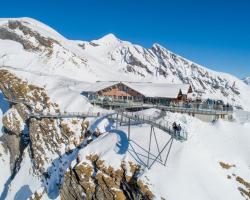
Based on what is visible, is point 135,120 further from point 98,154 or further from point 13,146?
point 13,146

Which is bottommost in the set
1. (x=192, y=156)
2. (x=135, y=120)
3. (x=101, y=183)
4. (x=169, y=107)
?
(x=101, y=183)

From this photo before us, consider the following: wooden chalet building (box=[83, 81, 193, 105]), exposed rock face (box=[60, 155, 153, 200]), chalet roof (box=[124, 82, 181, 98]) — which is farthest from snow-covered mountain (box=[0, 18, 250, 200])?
chalet roof (box=[124, 82, 181, 98])

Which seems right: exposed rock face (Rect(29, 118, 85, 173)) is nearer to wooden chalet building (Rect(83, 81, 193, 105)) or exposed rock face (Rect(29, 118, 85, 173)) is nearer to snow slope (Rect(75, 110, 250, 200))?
snow slope (Rect(75, 110, 250, 200))

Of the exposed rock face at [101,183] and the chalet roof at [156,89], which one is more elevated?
the chalet roof at [156,89]

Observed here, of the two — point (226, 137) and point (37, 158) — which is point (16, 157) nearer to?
point (37, 158)

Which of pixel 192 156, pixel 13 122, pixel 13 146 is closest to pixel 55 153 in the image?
pixel 13 146

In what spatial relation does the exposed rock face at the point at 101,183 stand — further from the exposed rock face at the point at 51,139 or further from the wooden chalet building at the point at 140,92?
the wooden chalet building at the point at 140,92

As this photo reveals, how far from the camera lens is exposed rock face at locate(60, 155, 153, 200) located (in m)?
46.8

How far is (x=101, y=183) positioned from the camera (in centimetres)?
4956

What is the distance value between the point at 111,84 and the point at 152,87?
10.4 m

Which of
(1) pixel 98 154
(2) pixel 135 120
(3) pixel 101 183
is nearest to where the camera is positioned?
(3) pixel 101 183

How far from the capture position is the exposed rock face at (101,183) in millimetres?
46772

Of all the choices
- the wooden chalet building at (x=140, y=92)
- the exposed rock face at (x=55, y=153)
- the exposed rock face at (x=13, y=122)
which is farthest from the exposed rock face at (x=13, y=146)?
the wooden chalet building at (x=140, y=92)

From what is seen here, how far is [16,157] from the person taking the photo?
254 feet
